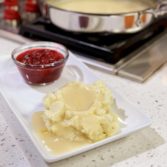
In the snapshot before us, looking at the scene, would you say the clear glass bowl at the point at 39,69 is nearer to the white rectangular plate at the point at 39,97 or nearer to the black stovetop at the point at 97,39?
the white rectangular plate at the point at 39,97

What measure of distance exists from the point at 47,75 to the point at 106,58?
0.19 meters

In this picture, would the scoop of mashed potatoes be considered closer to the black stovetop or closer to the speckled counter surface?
the speckled counter surface

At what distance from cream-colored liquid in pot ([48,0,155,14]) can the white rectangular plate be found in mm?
211

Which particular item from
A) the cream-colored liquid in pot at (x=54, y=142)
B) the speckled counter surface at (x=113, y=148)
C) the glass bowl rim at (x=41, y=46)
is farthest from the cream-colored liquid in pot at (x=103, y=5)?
the cream-colored liquid in pot at (x=54, y=142)

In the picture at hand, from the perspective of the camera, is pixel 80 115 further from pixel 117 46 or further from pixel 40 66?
pixel 117 46

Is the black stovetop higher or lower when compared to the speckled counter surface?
lower

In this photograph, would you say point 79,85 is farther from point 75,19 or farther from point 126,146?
point 75,19

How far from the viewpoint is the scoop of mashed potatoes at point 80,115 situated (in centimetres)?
58

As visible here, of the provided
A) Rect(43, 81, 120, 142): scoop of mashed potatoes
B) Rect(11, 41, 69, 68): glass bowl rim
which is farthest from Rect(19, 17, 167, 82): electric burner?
Rect(43, 81, 120, 142): scoop of mashed potatoes

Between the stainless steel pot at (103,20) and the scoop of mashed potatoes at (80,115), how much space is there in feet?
0.99

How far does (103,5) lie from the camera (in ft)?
3.47

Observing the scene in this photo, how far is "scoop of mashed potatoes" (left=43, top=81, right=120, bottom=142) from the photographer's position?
1.91 ft

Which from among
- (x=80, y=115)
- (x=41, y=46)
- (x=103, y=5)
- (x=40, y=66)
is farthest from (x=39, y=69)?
(x=103, y=5)

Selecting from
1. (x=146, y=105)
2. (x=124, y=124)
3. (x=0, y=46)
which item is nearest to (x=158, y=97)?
(x=146, y=105)
